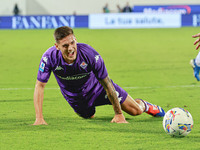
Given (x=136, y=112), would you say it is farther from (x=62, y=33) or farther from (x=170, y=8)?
(x=170, y=8)

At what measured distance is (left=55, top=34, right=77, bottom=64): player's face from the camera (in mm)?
5926

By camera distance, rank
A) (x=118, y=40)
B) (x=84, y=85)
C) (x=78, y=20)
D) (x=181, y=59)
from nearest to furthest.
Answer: (x=84, y=85), (x=181, y=59), (x=118, y=40), (x=78, y=20)

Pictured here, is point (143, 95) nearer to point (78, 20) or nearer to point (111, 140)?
point (111, 140)

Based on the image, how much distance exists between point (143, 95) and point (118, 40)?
14621 mm

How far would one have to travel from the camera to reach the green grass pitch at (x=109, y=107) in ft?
17.5

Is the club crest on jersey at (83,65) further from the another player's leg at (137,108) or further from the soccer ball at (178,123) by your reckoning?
the soccer ball at (178,123)

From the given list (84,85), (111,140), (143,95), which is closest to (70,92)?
(84,85)

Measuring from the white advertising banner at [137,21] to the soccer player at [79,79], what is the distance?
27074mm

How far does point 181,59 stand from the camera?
16438 millimetres

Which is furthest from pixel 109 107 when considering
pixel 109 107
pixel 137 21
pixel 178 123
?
pixel 137 21

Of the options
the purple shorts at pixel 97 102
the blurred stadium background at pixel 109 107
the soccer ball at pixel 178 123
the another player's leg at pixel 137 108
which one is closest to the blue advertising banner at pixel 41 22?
the blurred stadium background at pixel 109 107

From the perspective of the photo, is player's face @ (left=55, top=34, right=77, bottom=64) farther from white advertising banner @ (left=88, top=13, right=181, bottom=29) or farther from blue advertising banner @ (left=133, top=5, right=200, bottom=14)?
blue advertising banner @ (left=133, top=5, right=200, bottom=14)

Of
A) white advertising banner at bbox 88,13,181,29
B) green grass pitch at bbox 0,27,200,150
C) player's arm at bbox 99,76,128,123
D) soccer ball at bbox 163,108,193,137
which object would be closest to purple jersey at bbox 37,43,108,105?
player's arm at bbox 99,76,128,123

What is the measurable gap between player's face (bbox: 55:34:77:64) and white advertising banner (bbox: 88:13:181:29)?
27762 millimetres
